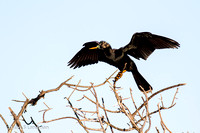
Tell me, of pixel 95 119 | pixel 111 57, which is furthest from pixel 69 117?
pixel 111 57

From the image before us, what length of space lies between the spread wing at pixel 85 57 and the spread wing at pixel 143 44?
912 mm

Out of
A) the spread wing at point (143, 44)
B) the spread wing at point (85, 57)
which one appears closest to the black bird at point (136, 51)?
the spread wing at point (143, 44)

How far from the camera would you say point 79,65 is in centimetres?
646

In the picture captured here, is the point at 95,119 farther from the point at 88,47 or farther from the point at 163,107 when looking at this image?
the point at 88,47

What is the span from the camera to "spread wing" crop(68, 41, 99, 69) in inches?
249

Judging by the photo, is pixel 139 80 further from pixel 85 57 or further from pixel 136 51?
pixel 85 57

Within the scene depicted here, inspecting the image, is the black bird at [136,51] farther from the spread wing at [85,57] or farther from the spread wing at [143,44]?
the spread wing at [85,57]

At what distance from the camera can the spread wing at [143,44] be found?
548 cm

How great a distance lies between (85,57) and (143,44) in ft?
4.67

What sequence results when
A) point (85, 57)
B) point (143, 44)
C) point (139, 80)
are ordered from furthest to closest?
point (85, 57) < point (143, 44) < point (139, 80)

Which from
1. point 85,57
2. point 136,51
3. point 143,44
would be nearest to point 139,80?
point 136,51

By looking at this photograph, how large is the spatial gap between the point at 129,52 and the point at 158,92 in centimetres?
294

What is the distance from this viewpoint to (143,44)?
18.5 feet

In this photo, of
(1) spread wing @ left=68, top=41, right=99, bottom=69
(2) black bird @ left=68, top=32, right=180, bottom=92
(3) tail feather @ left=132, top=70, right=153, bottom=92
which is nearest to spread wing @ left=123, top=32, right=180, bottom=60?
(2) black bird @ left=68, top=32, right=180, bottom=92
